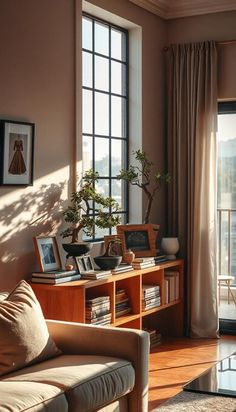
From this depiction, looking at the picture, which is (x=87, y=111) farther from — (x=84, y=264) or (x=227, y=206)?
(x=227, y=206)

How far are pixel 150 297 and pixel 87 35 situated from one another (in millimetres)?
2233

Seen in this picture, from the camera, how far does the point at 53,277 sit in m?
4.61

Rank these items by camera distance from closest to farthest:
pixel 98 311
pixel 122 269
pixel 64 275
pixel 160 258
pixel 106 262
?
pixel 64 275, pixel 98 311, pixel 106 262, pixel 122 269, pixel 160 258

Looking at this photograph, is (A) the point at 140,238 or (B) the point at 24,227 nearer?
(B) the point at 24,227

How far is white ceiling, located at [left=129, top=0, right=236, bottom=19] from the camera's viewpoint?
20.6ft

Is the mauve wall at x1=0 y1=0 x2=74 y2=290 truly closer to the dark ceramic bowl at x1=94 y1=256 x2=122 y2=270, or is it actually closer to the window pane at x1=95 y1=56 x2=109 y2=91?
the dark ceramic bowl at x1=94 y1=256 x2=122 y2=270

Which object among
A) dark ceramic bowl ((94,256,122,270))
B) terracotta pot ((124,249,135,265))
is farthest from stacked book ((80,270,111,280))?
terracotta pot ((124,249,135,265))

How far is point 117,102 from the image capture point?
20.4 feet

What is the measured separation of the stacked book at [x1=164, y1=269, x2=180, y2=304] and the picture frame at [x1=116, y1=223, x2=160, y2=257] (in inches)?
13.7

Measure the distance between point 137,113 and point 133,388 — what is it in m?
3.11

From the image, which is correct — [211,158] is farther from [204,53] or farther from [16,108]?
[16,108]

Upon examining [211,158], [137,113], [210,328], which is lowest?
[210,328]

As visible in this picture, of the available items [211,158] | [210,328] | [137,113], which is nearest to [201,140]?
[211,158]

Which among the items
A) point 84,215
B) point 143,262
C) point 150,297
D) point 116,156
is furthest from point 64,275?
point 116,156
